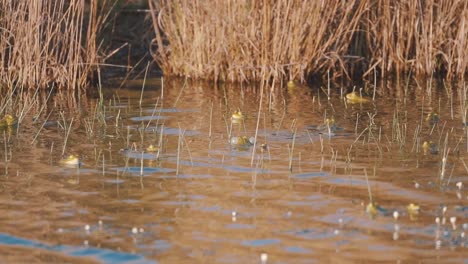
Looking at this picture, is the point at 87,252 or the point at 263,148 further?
the point at 263,148

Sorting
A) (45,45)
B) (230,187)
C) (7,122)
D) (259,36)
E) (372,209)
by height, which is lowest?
(7,122)

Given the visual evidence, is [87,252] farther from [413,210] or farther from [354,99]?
[354,99]

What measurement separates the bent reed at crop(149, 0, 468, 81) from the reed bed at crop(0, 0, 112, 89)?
1236mm

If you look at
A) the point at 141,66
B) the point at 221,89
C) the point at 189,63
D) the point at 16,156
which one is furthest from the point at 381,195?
the point at 141,66

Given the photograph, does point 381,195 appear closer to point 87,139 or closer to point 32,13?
point 87,139

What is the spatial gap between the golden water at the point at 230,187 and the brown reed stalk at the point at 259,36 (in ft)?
5.43

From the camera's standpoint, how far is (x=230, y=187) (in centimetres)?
638

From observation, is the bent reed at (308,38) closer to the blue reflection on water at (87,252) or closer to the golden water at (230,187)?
the golden water at (230,187)

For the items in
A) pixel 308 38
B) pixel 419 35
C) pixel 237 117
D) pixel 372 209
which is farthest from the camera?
pixel 419 35

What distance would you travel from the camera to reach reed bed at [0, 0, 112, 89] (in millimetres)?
10469

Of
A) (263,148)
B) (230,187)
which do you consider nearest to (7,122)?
(263,148)

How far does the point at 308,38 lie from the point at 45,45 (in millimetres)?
3145

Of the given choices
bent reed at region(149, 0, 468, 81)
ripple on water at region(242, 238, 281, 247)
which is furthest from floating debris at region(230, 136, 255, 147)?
bent reed at region(149, 0, 468, 81)

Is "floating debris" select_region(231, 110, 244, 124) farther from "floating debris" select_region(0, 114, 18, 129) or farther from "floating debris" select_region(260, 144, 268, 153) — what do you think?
"floating debris" select_region(0, 114, 18, 129)
